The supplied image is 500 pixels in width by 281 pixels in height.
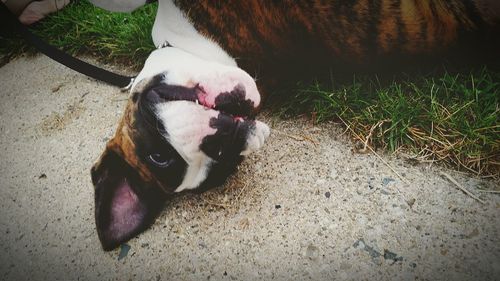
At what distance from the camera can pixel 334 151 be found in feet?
5.95

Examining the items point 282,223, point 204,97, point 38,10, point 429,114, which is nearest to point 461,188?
point 429,114

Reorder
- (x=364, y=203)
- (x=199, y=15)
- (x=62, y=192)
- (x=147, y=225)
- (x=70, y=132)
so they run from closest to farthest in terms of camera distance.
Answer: (x=364, y=203) < (x=147, y=225) < (x=199, y=15) < (x=62, y=192) < (x=70, y=132)

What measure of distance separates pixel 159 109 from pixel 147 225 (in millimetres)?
588

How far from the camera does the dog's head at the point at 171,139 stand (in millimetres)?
1481

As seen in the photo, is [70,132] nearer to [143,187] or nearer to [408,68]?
[143,187]

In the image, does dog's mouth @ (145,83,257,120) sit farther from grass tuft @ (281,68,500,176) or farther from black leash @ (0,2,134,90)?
black leash @ (0,2,134,90)

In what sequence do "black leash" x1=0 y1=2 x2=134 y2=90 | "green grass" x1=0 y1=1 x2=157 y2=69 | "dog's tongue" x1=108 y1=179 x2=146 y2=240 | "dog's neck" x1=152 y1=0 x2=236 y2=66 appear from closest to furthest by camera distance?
"dog's tongue" x1=108 y1=179 x2=146 y2=240, "dog's neck" x1=152 y1=0 x2=236 y2=66, "black leash" x1=0 y1=2 x2=134 y2=90, "green grass" x1=0 y1=1 x2=157 y2=69

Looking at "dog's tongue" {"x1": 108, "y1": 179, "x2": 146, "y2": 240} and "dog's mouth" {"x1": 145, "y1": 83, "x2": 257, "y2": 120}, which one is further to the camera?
"dog's tongue" {"x1": 108, "y1": 179, "x2": 146, "y2": 240}

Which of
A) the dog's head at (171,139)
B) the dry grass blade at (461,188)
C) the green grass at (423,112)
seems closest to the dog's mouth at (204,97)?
the dog's head at (171,139)

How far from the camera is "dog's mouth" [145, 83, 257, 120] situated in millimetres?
1504

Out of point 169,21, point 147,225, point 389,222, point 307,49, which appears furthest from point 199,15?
point 389,222

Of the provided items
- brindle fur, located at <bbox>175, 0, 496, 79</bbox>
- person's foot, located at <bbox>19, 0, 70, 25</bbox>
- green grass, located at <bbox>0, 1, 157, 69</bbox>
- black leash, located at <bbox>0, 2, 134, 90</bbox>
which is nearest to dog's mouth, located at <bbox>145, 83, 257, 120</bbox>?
brindle fur, located at <bbox>175, 0, 496, 79</bbox>

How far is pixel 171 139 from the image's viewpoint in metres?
1.47

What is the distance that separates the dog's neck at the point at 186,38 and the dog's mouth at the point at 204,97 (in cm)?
31
